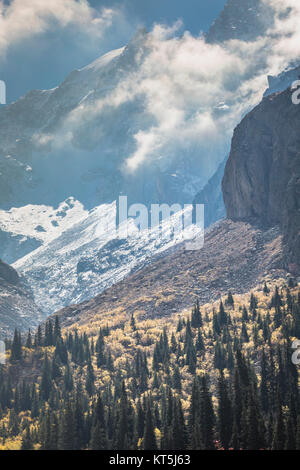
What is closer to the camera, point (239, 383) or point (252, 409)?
point (252, 409)
